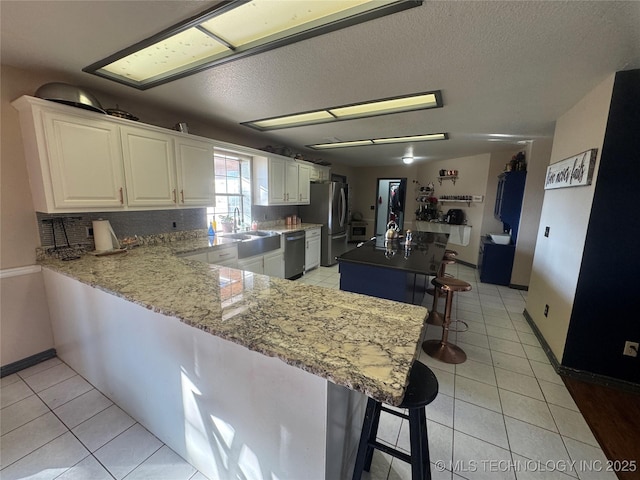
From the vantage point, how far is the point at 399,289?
2414mm

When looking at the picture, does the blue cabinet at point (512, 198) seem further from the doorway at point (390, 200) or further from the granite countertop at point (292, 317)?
the granite countertop at point (292, 317)

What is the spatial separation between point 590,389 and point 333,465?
2396mm

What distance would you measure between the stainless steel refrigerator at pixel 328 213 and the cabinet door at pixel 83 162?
3498 millimetres

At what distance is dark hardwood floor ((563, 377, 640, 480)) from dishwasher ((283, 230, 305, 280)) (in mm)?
3494

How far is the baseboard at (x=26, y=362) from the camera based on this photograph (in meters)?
2.08

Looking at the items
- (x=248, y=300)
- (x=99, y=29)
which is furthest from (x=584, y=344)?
(x=99, y=29)

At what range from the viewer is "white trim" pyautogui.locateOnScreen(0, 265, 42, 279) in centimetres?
201

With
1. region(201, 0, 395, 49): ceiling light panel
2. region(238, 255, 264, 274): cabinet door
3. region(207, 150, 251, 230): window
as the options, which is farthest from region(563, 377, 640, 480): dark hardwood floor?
region(207, 150, 251, 230): window

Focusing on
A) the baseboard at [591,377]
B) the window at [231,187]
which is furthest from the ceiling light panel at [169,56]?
the baseboard at [591,377]

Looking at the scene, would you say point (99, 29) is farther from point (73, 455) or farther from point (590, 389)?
point (590, 389)

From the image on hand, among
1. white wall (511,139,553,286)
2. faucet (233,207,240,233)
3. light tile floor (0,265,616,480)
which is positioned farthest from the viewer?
faucet (233,207,240,233)

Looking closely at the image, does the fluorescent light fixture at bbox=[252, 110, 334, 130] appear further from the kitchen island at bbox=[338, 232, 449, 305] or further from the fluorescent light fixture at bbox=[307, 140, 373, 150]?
the kitchen island at bbox=[338, 232, 449, 305]

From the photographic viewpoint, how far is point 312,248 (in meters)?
5.05

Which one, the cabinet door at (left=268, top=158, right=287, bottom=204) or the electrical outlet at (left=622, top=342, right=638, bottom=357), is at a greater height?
the cabinet door at (left=268, top=158, right=287, bottom=204)
